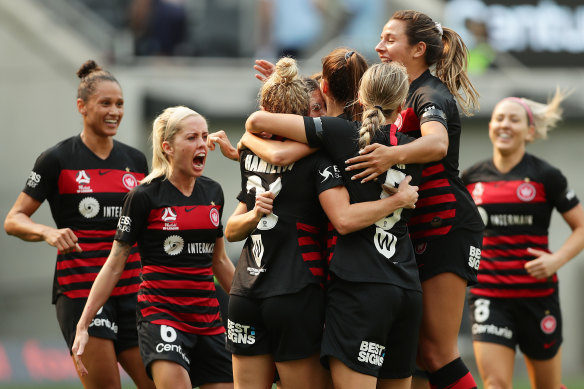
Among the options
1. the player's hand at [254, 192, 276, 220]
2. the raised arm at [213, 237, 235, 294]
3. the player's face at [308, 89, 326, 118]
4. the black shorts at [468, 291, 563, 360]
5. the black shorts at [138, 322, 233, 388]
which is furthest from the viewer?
the black shorts at [468, 291, 563, 360]

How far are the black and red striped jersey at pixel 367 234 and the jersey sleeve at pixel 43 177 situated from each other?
2.18 metres

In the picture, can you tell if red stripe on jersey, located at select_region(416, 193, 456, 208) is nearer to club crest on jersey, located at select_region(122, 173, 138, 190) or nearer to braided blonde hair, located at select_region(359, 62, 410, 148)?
braided blonde hair, located at select_region(359, 62, 410, 148)

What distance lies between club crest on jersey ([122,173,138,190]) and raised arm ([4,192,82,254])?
58 cm

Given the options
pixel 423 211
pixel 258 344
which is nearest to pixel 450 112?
pixel 423 211

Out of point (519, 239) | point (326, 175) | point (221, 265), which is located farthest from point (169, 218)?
point (519, 239)

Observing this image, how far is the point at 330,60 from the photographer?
5.15 meters

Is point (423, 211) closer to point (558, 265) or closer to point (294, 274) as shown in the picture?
point (294, 274)

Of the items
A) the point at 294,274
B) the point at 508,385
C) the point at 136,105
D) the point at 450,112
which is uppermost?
the point at 136,105

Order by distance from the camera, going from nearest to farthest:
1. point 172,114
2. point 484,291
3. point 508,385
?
1. point 172,114
2. point 508,385
3. point 484,291

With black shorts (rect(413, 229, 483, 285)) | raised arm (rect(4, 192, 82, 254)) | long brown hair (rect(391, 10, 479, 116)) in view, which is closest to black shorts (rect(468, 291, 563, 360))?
black shorts (rect(413, 229, 483, 285))

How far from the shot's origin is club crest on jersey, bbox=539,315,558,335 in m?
7.25

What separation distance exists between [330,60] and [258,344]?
1.53m

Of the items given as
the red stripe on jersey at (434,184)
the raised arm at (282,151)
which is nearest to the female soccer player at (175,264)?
the raised arm at (282,151)

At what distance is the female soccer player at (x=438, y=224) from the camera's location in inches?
213
